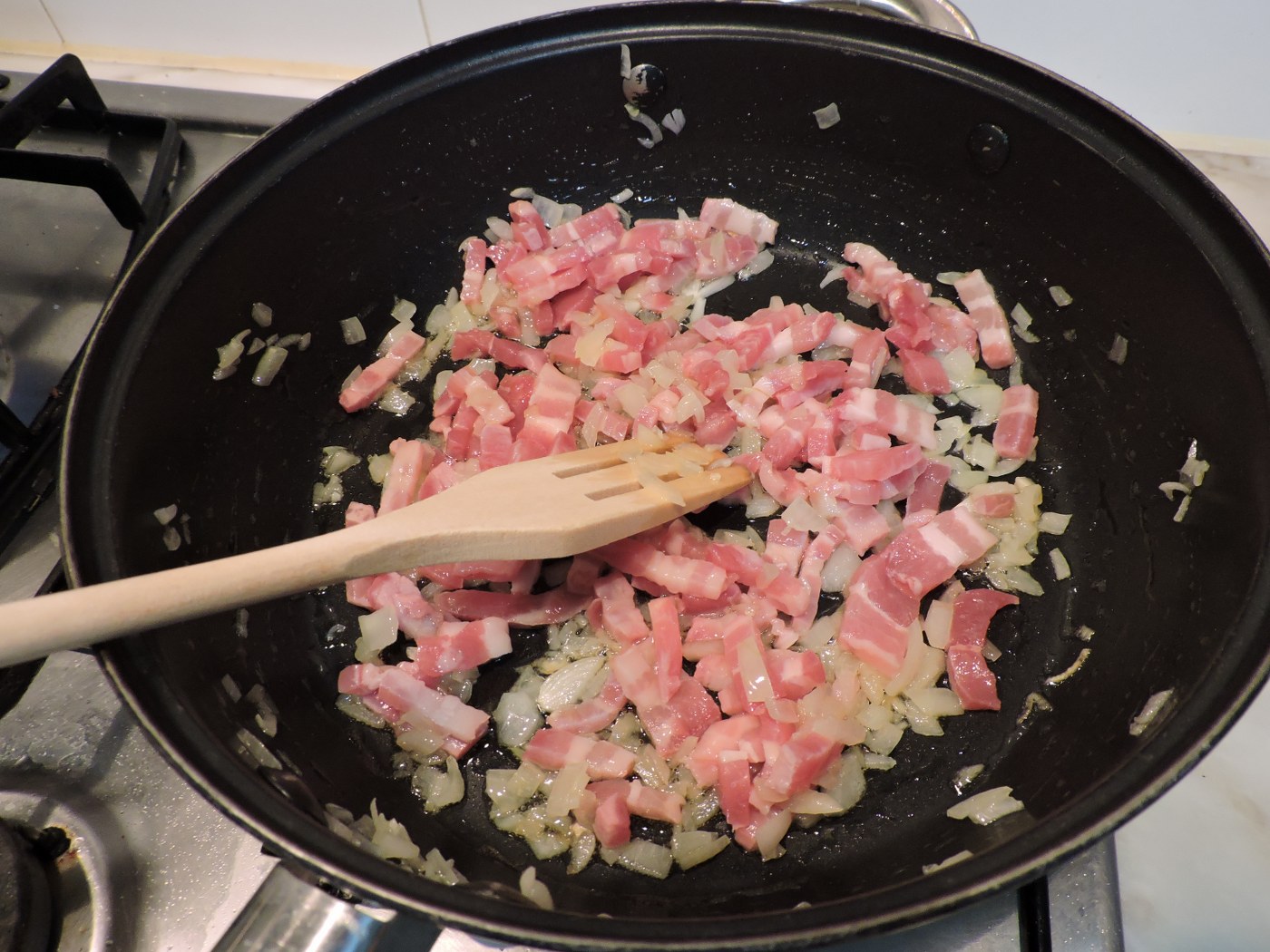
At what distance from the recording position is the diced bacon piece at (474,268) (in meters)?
1.87

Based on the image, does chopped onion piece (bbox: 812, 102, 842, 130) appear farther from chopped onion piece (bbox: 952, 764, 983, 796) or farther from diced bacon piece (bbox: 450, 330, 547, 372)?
chopped onion piece (bbox: 952, 764, 983, 796)

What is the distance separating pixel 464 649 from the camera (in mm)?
1444

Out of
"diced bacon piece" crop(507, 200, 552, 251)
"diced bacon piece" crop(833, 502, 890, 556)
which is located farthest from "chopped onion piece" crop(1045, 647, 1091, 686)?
"diced bacon piece" crop(507, 200, 552, 251)

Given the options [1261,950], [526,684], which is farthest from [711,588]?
[1261,950]

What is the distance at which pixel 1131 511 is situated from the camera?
1.52 m

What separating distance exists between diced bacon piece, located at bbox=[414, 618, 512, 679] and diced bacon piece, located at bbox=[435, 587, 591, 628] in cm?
4

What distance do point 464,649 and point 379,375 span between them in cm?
68

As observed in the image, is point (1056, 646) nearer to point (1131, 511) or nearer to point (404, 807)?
point (1131, 511)

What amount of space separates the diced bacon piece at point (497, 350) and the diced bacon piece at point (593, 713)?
744mm

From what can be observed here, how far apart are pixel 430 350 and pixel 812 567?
0.98 m

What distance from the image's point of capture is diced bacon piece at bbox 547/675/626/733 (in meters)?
1.40

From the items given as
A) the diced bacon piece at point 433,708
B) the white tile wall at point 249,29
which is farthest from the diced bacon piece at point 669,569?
the white tile wall at point 249,29

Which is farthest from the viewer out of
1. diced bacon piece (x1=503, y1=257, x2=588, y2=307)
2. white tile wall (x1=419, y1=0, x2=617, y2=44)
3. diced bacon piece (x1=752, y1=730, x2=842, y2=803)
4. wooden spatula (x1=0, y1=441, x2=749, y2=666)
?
white tile wall (x1=419, y1=0, x2=617, y2=44)

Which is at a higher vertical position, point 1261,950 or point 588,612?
point 588,612
